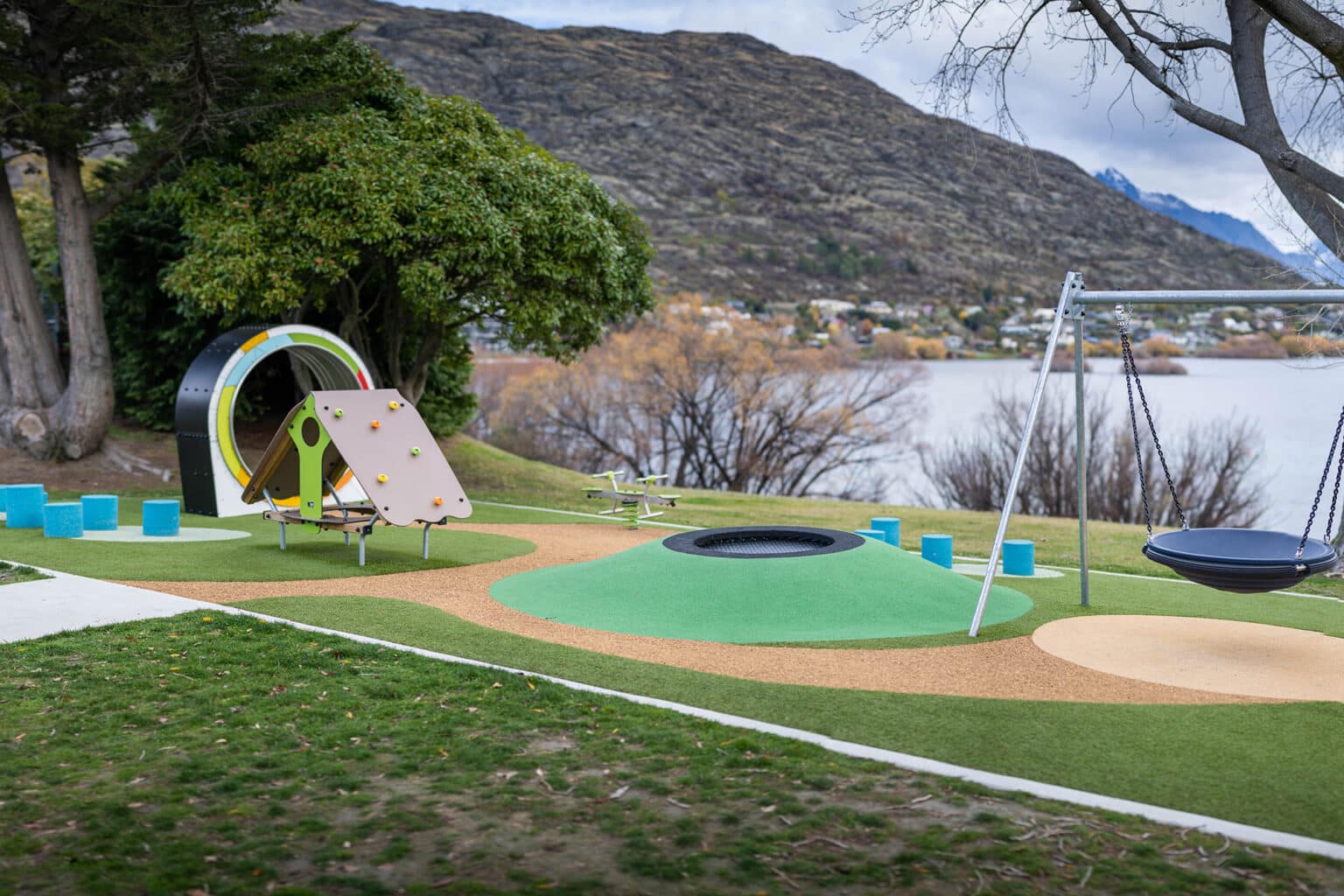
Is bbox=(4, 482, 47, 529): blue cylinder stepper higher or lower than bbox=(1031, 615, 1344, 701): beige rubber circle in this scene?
higher

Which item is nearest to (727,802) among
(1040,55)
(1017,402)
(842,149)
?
(1040,55)

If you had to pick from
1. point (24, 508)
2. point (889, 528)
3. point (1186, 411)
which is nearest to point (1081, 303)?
point (889, 528)

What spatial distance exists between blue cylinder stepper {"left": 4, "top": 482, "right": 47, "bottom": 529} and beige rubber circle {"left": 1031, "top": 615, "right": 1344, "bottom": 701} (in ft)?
36.6

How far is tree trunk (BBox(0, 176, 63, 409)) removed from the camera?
1758cm

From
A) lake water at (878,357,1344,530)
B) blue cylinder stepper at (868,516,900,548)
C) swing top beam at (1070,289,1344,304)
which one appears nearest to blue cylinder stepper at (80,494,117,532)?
blue cylinder stepper at (868,516,900,548)

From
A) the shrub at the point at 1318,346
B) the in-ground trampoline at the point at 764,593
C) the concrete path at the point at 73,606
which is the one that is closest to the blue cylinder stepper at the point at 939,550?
the in-ground trampoline at the point at 764,593

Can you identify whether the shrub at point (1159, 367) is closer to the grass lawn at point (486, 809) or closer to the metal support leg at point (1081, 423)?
the metal support leg at point (1081, 423)

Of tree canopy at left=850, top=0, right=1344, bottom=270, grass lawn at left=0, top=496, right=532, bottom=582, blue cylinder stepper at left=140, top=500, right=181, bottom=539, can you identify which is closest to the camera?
grass lawn at left=0, top=496, right=532, bottom=582

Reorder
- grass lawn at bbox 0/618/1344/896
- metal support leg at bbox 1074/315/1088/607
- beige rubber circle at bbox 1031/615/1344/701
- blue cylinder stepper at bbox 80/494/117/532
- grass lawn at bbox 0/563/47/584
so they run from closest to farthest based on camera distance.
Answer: grass lawn at bbox 0/618/1344/896 → beige rubber circle at bbox 1031/615/1344/701 → metal support leg at bbox 1074/315/1088/607 → grass lawn at bbox 0/563/47/584 → blue cylinder stepper at bbox 80/494/117/532

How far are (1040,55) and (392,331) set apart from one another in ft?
41.3

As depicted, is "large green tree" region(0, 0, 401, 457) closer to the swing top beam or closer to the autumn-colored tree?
the swing top beam

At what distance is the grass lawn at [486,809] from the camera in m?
3.86

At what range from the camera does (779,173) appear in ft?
161

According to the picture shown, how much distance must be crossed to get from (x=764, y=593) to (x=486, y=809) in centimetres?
436
